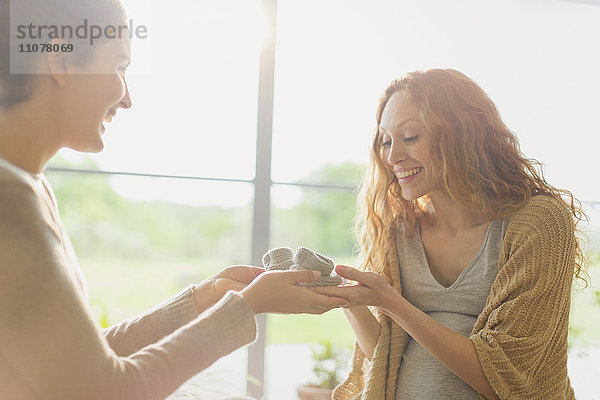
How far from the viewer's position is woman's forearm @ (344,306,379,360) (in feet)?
6.19

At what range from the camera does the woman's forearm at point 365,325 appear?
1.89 meters

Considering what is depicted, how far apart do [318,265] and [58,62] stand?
0.81 meters

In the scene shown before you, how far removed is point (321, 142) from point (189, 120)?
681mm

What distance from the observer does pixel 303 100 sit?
114 inches

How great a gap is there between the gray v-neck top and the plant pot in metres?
0.72

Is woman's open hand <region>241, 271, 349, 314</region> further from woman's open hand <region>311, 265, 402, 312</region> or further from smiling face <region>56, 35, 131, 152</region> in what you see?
smiling face <region>56, 35, 131, 152</region>

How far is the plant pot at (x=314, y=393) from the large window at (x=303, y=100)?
259mm

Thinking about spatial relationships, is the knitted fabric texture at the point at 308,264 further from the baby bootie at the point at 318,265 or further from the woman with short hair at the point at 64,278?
the woman with short hair at the point at 64,278

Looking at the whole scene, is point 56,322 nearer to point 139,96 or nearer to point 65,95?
point 65,95

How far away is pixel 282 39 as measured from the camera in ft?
9.34

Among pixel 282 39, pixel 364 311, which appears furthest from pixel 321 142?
pixel 364 311

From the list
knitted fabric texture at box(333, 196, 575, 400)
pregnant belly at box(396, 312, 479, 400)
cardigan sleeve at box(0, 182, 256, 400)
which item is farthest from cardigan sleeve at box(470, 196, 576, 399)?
cardigan sleeve at box(0, 182, 256, 400)

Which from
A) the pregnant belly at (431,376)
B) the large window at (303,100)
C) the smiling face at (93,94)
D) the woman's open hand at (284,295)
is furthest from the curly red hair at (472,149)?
the smiling face at (93,94)

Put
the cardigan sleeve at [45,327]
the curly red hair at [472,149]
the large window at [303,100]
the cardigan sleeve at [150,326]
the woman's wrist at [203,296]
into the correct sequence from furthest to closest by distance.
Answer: the large window at [303,100]
the curly red hair at [472,149]
the woman's wrist at [203,296]
the cardigan sleeve at [150,326]
the cardigan sleeve at [45,327]
